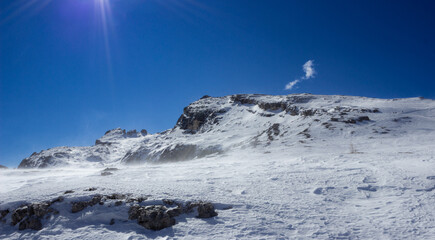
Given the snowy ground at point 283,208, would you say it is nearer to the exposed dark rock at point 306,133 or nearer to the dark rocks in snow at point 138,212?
the dark rocks in snow at point 138,212

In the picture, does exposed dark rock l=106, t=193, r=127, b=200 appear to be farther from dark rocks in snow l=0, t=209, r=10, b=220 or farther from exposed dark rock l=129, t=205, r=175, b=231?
dark rocks in snow l=0, t=209, r=10, b=220

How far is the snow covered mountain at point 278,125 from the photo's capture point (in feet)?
93.6

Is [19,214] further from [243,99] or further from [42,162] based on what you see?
[42,162]

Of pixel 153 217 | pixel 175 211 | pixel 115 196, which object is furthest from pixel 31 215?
pixel 175 211

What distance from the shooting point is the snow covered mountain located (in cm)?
2852

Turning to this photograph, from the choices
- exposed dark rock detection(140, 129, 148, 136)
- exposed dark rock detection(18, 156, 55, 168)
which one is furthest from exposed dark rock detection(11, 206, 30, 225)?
exposed dark rock detection(140, 129, 148, 136)

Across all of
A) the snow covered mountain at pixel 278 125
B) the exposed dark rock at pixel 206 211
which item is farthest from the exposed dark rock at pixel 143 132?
the exposed dark rock at pixel 206 211

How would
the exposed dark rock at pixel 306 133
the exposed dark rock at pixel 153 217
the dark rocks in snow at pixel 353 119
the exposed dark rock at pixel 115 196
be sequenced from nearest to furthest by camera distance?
the exposed dark rock at pixel 153 217 < the exposed dark rock at pixel 115 196 < the exposed dark rock at pixel 306 133 < the dark rocks in snow at pixel 353 119

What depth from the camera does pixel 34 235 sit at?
6305 mm

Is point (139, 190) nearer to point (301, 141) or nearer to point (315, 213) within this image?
point (315, 213)

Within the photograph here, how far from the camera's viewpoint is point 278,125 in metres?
39.4

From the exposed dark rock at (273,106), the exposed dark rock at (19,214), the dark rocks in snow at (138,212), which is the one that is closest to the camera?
the dark rocks in snow at (138,212)

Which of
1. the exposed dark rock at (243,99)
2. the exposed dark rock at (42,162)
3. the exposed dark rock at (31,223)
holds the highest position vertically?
the exposed dark rock at (243,99)

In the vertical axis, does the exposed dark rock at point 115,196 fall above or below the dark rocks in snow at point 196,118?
below
